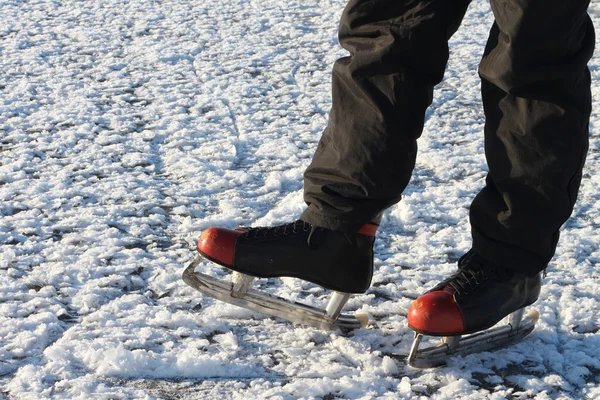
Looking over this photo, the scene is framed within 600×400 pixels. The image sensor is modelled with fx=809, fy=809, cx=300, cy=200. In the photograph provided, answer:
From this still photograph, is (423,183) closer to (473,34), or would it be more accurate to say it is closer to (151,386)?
(151,386)

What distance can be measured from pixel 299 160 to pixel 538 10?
128 cm

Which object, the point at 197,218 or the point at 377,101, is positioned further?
the point at 197,218

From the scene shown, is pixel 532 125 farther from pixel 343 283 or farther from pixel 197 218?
pixel 197 218

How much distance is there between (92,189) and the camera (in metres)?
2.31

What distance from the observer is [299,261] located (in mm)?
1663

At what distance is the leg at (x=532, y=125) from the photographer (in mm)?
1417

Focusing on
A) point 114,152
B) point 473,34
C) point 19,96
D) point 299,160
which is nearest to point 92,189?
point 114,152

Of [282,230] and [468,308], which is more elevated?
[282,230]

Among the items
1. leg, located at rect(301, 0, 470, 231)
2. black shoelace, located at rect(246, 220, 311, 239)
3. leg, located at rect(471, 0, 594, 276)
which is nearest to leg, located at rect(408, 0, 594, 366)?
leg, located at rect(471, 0, 594, 276)

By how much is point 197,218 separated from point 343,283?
67cm

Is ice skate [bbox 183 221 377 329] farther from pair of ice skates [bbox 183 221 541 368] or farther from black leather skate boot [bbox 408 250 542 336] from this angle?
black leather skate boot [bbox 408 250 542 336]

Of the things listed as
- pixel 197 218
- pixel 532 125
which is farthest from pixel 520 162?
pixel 197 218

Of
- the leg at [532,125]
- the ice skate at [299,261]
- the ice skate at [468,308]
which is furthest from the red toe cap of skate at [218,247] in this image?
the leg at [532,125]

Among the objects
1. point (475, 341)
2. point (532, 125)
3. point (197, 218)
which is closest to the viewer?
point (532, 125)
